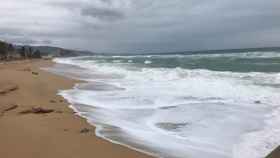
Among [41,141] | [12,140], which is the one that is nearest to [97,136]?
[41,141]

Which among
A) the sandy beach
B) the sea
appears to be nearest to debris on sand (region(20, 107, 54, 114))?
the sandy beach

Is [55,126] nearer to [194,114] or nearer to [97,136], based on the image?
[97,136]

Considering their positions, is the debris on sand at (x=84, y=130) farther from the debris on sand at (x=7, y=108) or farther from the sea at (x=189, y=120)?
the debris on sand at (x=7, y=108)

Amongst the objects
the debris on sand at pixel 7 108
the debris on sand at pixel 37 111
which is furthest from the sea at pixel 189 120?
the debris on sand at pixel 7 108

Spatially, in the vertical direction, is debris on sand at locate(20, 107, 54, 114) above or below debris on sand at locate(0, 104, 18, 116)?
below

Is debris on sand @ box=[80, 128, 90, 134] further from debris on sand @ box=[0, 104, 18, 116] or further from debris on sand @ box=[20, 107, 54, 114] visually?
debris on sand @ box=[0, 104, 18, 116]

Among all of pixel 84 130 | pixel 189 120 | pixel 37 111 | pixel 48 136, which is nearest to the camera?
pixel 48 136

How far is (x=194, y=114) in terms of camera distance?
8.91 m

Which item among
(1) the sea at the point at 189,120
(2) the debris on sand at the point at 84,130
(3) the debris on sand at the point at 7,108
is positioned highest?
(3) the debris on sand at the point at 7,108

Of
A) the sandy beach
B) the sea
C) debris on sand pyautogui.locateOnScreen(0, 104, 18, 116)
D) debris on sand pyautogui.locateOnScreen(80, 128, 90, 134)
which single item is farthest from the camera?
debris on sand pyautogui.locateOnScreen(0, 104, 18, 116)

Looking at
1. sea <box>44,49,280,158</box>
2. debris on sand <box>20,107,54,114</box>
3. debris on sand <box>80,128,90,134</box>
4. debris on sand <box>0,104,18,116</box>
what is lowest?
sea <box>44,49,280,158</box>

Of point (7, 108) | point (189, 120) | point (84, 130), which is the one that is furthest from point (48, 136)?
point (189, 120)

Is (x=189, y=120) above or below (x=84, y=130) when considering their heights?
below

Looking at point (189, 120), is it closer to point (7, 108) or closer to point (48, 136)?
point (48, 136)
